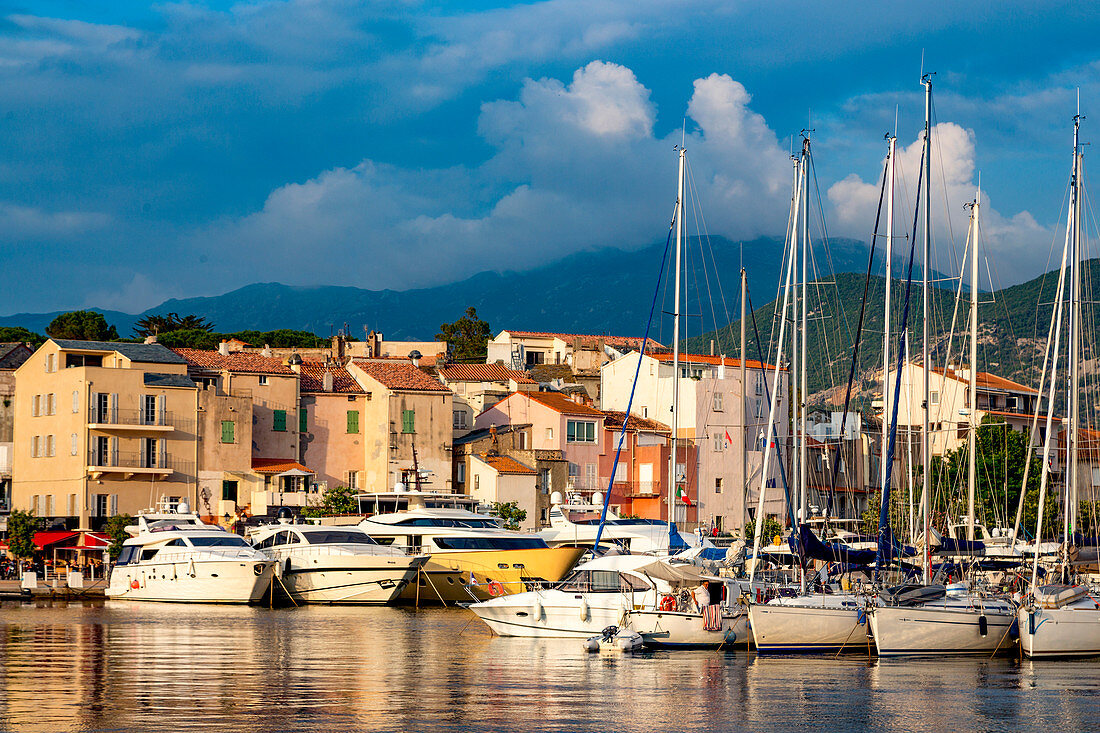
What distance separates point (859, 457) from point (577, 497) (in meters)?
25.8

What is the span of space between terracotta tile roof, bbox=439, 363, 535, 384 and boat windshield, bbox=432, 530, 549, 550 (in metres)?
40.2

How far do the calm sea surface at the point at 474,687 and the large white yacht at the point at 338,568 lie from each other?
1395 cm

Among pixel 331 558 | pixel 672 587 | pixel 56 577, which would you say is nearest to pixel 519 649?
pixel 672 587

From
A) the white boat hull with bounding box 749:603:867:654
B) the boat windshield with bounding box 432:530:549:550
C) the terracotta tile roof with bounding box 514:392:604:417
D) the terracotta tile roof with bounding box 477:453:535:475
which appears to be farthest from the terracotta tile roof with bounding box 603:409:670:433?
the white boat hull with bounding box 749:603:867:654

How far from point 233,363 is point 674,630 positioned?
49.4m

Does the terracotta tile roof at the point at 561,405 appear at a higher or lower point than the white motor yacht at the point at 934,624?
higher

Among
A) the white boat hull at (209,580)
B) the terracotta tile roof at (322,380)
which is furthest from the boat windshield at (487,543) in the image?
the terracotta tile roof at (322,380)

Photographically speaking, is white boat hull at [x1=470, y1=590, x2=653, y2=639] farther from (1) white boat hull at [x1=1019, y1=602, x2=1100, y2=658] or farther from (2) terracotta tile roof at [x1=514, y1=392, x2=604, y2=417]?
(2) terracotta tile roof at [x1=514, y1=392, x2=604, y2=417]

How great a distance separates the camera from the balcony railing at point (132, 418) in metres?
72.0

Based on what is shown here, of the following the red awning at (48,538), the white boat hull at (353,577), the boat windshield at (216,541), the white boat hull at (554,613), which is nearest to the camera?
the white boat hull at (554,613)

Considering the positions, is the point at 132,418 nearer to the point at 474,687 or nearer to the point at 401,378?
the point at 401,378

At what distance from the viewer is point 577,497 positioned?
244 ft

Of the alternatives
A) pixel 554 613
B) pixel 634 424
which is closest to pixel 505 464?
pixel 634 424

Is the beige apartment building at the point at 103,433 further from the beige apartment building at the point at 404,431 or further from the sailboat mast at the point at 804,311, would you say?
the sailboat mast at the point at 804,311
